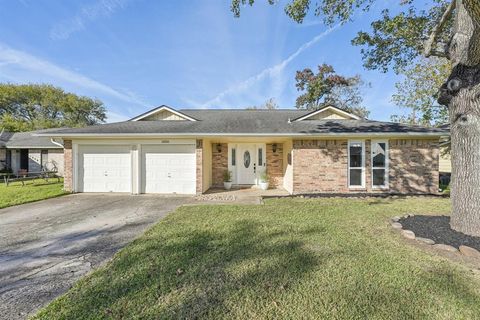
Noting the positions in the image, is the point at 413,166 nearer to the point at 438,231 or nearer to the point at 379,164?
the point at 379,164

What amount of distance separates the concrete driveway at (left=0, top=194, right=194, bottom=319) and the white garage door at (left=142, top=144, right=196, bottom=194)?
4.53 ft

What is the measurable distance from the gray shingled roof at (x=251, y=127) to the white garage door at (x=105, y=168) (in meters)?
0.94

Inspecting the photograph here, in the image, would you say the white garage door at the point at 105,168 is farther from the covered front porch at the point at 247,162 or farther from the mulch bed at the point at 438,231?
the mulch bed at the point at 438,231

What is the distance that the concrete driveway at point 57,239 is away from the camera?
2.99 meters

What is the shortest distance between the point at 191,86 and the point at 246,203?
41.8ft

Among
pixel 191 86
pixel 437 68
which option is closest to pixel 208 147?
pixel 191 86

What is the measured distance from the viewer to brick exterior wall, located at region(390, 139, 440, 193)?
961 cm

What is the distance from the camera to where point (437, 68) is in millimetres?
14281

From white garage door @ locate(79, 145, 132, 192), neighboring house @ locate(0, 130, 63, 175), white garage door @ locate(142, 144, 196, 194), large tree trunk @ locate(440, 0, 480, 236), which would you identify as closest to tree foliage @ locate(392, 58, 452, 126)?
large tree trunk @ locate(440, 0, 480, 236)

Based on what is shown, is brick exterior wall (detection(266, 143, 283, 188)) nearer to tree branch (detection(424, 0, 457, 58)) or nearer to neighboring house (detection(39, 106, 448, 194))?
neighboring house (detection(39, 106, 448, 194))


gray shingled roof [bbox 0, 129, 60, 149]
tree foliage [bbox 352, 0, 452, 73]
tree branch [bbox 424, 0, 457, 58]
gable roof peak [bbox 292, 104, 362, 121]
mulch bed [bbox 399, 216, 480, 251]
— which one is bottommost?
mulch bed [bbox 399, 216, 480, 251]

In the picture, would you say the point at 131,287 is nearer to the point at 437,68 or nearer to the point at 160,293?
the point at 160,293

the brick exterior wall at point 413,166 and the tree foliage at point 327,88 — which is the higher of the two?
the tree foliage at point 327,88

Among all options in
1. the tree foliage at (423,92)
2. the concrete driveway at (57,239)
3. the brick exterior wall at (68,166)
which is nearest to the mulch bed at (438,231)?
the concrete driveway at (57,239)
